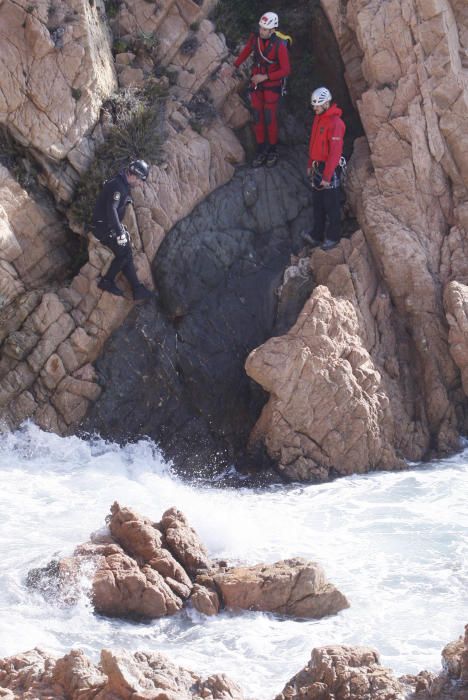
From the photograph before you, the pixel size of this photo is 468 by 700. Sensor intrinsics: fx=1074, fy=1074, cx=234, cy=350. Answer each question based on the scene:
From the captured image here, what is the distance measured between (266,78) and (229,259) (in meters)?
2.45

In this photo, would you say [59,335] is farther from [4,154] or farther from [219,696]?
[219,696]

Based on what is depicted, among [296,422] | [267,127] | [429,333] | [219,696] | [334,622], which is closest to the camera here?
[219,696]

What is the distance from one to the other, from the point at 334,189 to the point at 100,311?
3.24 meters

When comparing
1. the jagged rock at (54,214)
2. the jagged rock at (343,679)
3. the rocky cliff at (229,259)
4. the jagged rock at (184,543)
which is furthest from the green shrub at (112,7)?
the jagged rock at (343,679)

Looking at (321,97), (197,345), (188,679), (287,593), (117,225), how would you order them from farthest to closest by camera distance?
(321,97), (197,345), (117,225), (287,593), (188,679)

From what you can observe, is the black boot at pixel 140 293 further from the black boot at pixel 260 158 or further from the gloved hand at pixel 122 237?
the black boot at pixel 260 158

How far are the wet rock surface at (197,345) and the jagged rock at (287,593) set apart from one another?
3.74 meters

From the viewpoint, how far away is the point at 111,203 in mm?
12102

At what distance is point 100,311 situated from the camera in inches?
491

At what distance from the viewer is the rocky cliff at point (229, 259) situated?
1219cm

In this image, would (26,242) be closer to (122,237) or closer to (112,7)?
(122,237)

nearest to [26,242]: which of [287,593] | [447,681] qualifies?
[287,593]

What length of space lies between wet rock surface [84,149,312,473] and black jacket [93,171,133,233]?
2.70 feet

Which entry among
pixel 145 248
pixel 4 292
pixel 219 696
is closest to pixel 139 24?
pixel 145 248
